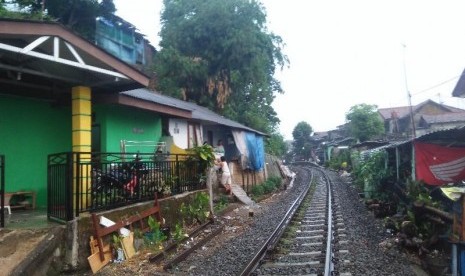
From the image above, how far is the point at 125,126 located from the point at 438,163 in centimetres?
938

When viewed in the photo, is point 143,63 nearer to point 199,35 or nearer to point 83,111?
point 199,35

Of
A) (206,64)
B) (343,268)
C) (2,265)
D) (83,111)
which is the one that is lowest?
(343,268)

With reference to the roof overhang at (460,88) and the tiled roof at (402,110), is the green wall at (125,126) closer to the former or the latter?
the roof overhang at (460,88)

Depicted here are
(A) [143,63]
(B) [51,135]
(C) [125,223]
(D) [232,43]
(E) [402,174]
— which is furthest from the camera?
(A) [143,63]

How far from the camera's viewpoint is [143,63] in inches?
1411

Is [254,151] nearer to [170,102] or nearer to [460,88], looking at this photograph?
[170,102]

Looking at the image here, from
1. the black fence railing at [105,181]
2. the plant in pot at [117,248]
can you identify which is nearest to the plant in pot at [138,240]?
the plant in pot at [117,248]

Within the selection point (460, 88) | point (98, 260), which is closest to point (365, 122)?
point (460, 88)

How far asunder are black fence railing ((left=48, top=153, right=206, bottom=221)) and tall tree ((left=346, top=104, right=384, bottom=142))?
3176 cm

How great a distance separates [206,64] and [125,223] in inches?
754

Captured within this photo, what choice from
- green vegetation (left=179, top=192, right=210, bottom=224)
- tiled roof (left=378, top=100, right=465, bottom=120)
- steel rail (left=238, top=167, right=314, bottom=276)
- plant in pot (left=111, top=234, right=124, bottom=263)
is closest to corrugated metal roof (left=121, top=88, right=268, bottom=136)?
green vegetation (left=179, top=192, right=210, bottom=224)

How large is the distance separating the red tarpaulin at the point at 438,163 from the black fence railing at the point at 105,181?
275 inches

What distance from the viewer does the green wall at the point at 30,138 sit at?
902 centimetres

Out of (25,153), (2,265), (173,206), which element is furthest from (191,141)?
(2,265)
